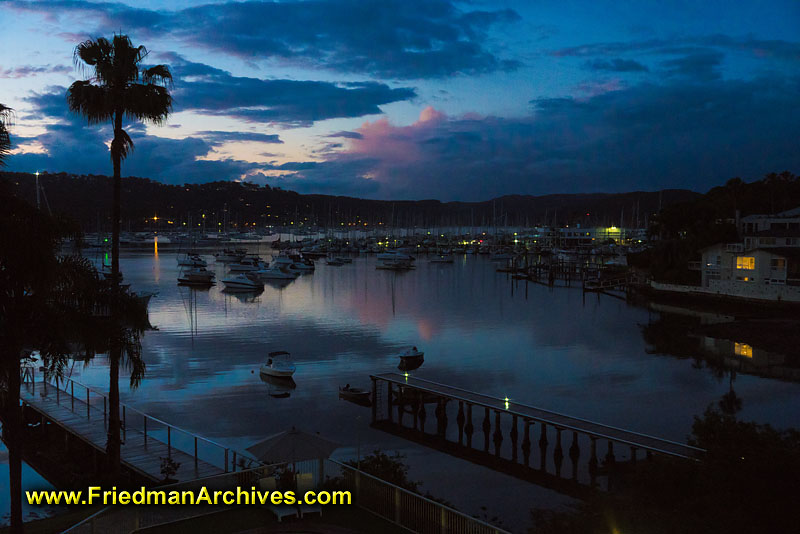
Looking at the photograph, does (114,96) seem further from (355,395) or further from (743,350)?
(743,350)

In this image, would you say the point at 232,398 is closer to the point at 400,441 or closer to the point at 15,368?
the point at 400,441

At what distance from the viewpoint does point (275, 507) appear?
42.5 feet

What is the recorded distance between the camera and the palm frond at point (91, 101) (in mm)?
18000

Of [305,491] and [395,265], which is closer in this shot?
[305,491]

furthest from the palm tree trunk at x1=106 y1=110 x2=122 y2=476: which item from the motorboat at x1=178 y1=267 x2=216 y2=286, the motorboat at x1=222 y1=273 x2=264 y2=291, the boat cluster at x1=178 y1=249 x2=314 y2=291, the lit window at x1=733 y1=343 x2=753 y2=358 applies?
the motorboat at x1=178 y1=267 x2=216 y2=286

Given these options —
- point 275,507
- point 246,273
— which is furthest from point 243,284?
point 275,507

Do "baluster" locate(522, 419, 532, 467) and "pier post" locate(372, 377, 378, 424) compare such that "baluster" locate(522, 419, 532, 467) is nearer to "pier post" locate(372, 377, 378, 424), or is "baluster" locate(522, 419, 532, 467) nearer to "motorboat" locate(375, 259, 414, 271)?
"pier post" locate(372, 377, 378, 424)

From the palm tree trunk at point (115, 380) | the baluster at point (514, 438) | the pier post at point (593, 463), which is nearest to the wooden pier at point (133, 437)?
the palm tree trunk at point (115, 380)

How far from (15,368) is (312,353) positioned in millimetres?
→ 32422

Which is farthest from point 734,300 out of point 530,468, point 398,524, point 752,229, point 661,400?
point 398,524

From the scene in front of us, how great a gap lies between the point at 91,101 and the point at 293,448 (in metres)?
11.7

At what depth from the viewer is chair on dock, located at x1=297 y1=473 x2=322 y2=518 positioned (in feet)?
42.5

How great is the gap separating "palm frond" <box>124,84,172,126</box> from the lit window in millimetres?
40904

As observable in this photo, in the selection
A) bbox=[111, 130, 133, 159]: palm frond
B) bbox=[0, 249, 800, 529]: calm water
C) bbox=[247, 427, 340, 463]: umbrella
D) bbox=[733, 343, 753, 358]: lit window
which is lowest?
bbox=[0, 249, 800, 529]: calm water
